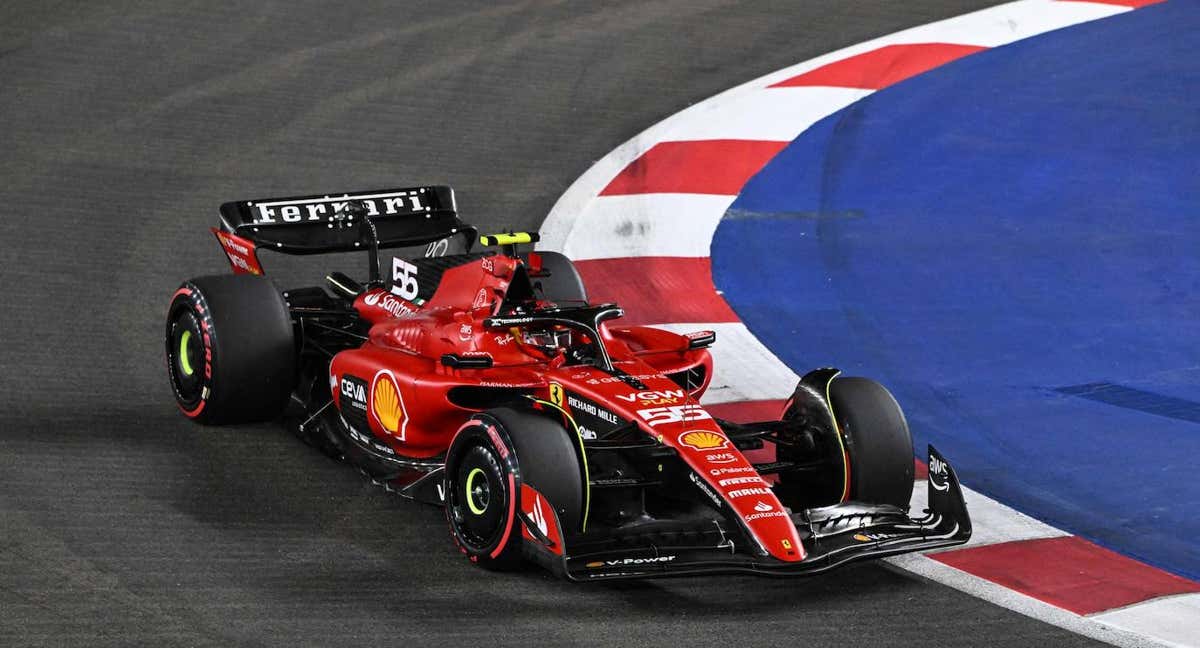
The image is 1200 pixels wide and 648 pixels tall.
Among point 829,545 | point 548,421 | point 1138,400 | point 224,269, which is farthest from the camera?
point 224,269

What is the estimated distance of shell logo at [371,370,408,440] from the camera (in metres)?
6.39

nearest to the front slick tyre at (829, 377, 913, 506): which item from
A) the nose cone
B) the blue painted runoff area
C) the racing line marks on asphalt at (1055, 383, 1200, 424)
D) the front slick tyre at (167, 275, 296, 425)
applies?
the nose cone

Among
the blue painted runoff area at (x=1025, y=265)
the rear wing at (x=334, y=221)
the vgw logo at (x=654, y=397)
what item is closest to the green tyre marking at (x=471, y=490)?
the vgw logo at (x=654, y=397)

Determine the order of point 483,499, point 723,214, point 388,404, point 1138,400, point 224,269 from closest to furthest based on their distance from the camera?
1. point 483,499
2. point 388,404
3. point 1138,400
4. point 224,269
5. point 723,214

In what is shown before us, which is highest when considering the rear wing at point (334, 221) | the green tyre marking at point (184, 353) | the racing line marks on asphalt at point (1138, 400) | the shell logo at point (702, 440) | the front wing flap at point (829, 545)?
the rear wing at point (334, 221)

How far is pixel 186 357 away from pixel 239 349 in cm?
48

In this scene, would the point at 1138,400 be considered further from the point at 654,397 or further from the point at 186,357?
the point at 186,357

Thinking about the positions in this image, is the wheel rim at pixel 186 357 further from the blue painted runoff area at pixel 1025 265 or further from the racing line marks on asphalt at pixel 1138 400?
the racing line marks on asphalt at pixel 1138 400

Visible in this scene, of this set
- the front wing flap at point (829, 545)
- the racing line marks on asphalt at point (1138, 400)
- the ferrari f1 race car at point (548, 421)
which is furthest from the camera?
the racing line marks on asphalt at point (1138, 400)

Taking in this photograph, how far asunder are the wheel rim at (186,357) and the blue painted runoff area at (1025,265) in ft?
9.31

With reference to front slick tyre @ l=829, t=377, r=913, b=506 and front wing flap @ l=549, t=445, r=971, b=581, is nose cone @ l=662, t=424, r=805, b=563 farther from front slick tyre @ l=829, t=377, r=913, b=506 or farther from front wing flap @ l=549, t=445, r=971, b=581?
front slick tyre @ l=829, t=377, r=913, b=506

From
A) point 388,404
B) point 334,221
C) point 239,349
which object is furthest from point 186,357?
point 388,404

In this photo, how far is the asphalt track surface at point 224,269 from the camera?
5.36 metres

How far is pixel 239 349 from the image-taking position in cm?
694
